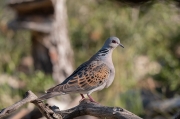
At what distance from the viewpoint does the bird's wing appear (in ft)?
15.6

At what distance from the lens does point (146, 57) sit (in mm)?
12617

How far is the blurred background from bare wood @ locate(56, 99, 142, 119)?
5.71 ft

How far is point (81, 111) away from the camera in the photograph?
419 cm

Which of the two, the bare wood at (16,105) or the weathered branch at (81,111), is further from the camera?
the weathered branch at (81,111)

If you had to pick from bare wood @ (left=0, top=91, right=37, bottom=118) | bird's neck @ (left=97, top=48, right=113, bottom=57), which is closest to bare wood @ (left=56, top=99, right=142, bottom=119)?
bare wood @ (left=0, top=91, right=37, bottom=118)

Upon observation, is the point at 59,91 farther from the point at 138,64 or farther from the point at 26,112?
the point at 138,64

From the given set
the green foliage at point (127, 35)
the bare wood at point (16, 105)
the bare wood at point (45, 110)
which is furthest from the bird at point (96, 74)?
the green foliage at point (127, 35)

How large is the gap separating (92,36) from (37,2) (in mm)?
2955

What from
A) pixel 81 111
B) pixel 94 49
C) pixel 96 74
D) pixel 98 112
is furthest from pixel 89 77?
pixel 94 49

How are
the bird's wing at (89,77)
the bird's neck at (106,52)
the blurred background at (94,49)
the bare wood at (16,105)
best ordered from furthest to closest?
1. the blurred background at (94,49)
2. the bird's neck at (106,52)
3. the bird's wing at (89,77)
4. the bare wood at (16,105)

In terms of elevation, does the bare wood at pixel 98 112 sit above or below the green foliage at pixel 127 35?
below

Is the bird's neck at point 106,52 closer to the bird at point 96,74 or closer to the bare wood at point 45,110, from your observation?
the bird at point 96,74

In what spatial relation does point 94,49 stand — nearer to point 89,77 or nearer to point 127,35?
point 127,35

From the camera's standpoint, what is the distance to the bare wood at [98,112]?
12.6ft
